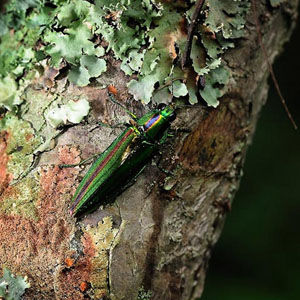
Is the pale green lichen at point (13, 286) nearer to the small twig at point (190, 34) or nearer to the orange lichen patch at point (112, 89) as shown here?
the orange lichen patch at point (112, 89)

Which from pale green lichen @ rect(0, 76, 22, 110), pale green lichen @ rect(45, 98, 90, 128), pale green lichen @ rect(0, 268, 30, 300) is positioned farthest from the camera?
pale green lichen @ rect(0, 76, 22, 110)

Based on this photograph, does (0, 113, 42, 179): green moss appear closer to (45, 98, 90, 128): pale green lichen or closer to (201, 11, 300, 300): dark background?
(45, 98, 90, 128): pale green lichen

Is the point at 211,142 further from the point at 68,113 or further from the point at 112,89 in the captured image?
the point at 68,113

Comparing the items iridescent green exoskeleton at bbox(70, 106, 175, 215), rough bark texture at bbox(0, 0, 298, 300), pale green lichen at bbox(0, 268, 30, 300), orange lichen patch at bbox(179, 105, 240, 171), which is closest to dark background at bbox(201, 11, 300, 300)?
rough bark texture at bbox(0, 0, 298, 300)

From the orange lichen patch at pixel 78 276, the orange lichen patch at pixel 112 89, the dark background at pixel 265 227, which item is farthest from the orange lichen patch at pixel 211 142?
the dark background at pixel 265 227

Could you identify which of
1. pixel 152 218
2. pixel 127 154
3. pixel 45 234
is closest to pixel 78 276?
pixel 45 234

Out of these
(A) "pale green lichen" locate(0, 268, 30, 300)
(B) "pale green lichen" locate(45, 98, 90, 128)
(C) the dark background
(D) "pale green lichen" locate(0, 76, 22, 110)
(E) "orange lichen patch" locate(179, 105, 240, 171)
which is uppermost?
(D) "pale green lichen" locate(0, 76, 22, 110)

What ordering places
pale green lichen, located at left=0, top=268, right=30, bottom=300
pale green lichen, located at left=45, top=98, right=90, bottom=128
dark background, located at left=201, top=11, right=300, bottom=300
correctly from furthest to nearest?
dark background, located at left=201, top=11, right=300, bottom=300 → pale green lichen, located at left=45, top=98, right=90, bottom=128 → pale green lichen, located at left=0, top=268, right=30, bottom=300
